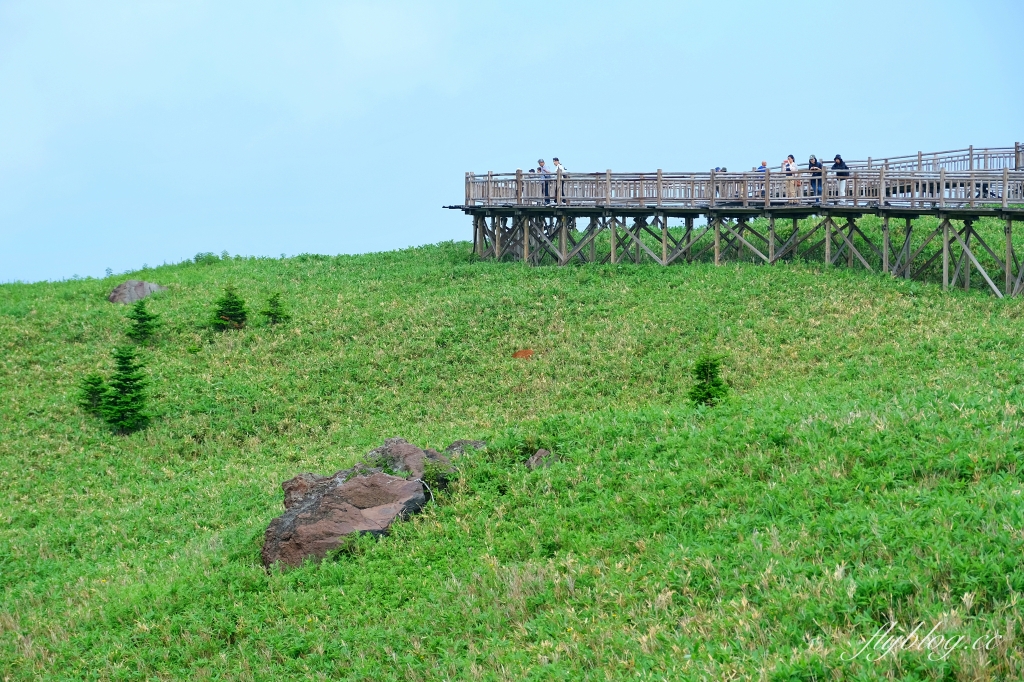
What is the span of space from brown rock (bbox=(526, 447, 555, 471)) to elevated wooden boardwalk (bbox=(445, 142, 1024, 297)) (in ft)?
58.5

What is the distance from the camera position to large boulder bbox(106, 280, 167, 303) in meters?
35.3

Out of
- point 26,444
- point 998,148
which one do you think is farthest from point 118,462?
point 998,148

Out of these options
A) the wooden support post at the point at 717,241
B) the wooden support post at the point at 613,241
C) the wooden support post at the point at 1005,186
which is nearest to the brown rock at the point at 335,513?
the wooden support post at the point at 1005,186

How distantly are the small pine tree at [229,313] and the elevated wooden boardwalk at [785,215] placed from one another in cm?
1135

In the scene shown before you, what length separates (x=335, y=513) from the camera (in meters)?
13.8

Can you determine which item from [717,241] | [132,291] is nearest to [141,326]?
[132,291]

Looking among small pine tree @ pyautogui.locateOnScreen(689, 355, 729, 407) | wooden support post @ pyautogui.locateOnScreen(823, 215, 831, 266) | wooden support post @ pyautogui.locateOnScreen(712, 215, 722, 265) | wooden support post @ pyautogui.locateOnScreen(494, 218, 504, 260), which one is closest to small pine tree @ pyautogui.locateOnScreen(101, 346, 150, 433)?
small pine tree @ pyautogui.locateOnScreen(689, 355, 729, 407)

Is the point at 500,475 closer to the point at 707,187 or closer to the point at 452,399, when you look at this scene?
the point at 452,399

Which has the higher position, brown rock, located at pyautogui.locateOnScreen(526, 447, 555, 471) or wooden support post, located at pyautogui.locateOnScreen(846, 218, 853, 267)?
wooden support post, located at pyautogui.locateOnScreen(846, 218, 853, 267)

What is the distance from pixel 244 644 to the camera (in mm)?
11086

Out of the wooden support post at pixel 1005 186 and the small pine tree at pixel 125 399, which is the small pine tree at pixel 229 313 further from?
the wooden support post at pixel 1005 186

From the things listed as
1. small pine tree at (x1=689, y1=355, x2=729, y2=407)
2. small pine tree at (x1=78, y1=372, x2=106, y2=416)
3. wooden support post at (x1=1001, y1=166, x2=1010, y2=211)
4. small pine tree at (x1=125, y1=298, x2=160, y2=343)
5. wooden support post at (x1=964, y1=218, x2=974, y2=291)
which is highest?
wooden support post at (x1=1001, y1=166, x2=1010, y2=211)

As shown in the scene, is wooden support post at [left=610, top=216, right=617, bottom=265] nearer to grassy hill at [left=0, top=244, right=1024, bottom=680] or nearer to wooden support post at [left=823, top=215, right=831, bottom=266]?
grassy hill at [left=0, top=244, right=1024, bottom=680]

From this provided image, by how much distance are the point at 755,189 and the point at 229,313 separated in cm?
1809
